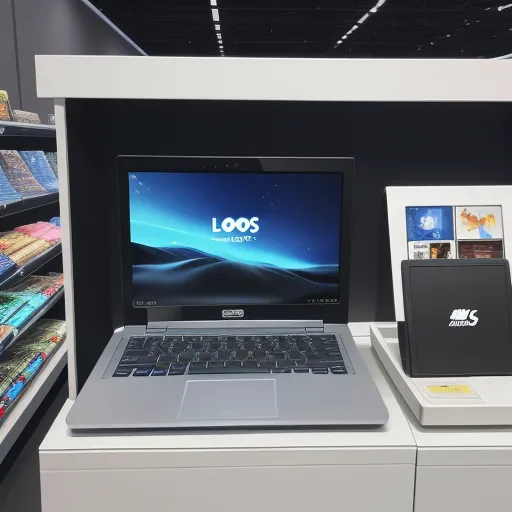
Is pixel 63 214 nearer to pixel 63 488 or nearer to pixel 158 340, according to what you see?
pixel 158 340

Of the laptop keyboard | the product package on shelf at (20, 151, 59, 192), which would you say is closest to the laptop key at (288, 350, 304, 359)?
the laptop keyboard

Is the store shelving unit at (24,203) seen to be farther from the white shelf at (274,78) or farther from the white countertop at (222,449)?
the white countertop at (222,449)

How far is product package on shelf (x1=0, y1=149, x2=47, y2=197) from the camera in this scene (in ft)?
7.74

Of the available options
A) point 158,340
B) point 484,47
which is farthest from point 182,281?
point 484,47

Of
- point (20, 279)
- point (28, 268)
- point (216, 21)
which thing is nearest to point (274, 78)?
point (28, 268)

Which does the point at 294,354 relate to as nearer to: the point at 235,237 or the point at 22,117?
the point at 235,237

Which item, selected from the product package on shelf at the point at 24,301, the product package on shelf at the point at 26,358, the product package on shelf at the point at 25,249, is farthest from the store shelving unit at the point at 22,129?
the product package on shelf at the point at 26,358

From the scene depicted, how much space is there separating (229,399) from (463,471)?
322 mm

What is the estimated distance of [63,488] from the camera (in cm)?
66

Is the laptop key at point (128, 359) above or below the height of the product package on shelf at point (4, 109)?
below

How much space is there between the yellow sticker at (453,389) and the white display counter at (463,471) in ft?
0.11

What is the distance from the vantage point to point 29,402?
202 centimetres

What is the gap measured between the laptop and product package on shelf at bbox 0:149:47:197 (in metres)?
1.68

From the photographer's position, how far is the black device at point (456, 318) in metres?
0.77
